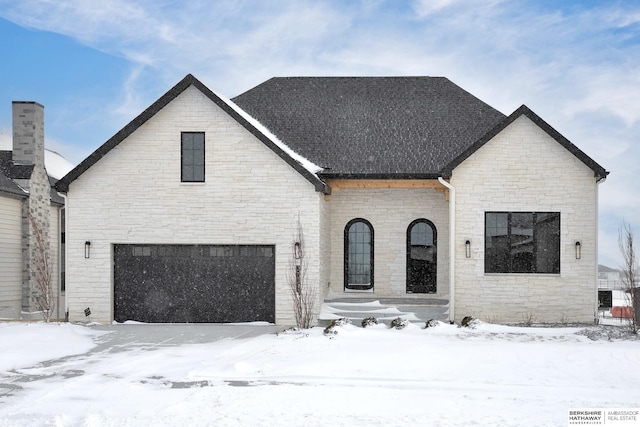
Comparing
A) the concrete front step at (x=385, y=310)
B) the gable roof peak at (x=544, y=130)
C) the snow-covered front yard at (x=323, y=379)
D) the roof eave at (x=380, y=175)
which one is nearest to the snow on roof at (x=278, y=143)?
the roof eave at (x=380, y=175)

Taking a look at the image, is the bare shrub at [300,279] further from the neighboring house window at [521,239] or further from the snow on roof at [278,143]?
the neighboring house window at [521,239]

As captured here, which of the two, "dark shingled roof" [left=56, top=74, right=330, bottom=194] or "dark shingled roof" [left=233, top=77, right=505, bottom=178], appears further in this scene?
"dark shingled roof" [left=233, top=77, right=505, bottom=178]

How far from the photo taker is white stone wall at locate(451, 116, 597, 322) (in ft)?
59.6

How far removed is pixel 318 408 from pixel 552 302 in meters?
11.3

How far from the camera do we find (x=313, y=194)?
704 inches

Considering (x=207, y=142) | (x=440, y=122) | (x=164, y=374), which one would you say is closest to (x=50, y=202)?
(x=207, y=142)

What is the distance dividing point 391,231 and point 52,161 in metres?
20.0

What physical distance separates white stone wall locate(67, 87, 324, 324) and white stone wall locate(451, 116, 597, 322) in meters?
4.23

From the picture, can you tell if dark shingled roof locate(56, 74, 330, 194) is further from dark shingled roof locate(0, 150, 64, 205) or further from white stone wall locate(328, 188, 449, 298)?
dark shingled roof locate(0, 150, 64, 205)

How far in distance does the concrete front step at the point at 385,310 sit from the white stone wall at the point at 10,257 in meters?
12.2

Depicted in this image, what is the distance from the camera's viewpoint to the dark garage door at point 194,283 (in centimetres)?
1817

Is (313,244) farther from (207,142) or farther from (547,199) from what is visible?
(547,199)

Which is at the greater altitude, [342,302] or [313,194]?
[313,194]

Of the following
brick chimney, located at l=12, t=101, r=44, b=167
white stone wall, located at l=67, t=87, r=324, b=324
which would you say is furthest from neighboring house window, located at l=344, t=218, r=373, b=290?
brick chimney, located at l=12, t=101, r=44, b=167
